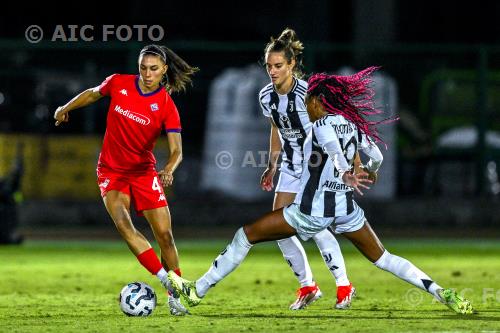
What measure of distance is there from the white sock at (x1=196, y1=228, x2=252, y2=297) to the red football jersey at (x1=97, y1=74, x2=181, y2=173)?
97cm

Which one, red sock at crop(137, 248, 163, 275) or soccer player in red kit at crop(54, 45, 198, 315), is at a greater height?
soccer player in red kit at crop(54, 45, 198, 315)

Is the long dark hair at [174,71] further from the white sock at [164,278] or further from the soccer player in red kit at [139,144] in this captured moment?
the white sock at [164,278]

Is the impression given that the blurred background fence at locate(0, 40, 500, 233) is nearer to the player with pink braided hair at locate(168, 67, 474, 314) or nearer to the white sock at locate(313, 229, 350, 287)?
the white sock at locate(313, 229, 350, 287)

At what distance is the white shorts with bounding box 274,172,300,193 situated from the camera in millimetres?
10492

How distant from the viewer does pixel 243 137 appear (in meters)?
19.5

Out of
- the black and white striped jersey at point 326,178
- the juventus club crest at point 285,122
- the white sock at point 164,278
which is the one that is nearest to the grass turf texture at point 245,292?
the white sock at point 164,278

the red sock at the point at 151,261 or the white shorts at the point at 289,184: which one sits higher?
the white shorts at the point at 289,184

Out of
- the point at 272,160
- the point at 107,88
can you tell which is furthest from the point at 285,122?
the point at 107,88

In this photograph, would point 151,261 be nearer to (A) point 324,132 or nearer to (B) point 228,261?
(B) point 228,261

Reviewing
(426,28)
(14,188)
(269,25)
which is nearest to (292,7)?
(269,25)

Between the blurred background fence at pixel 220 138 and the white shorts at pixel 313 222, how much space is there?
9364 millimetres

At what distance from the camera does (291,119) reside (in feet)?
33.9

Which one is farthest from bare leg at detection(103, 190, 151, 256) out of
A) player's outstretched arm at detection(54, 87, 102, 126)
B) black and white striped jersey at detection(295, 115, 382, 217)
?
black and white striped jersey at detection(295, 115, 382, 217)

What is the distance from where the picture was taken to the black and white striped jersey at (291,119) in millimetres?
10289
